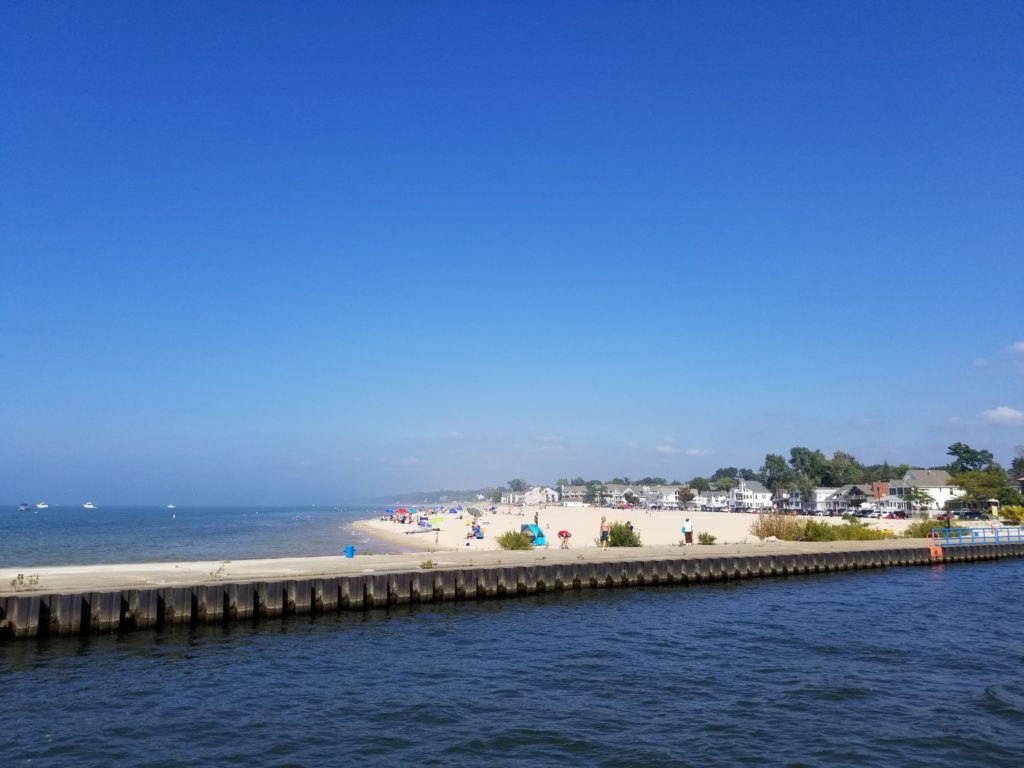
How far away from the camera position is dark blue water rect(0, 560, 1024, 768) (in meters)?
13.0

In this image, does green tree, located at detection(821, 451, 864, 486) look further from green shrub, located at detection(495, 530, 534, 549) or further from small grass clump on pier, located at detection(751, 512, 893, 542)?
green shrub, located at detection(495, 530, 534, 549)

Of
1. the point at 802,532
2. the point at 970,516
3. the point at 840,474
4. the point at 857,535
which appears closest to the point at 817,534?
the point at 802,532

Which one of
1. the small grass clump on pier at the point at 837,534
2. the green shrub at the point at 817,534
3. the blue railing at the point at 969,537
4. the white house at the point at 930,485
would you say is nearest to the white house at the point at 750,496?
the white house at the point at 930,485

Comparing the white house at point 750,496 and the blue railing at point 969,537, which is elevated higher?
the blue railing at point 969,537

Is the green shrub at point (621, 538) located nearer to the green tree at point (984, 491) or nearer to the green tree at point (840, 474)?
the green tree at point (984, 491)

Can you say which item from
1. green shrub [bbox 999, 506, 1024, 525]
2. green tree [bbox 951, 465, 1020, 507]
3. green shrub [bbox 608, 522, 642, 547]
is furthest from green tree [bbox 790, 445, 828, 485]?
green shrub [bbox 608, 522, 642, 547]

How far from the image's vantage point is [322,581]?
85.1 ft

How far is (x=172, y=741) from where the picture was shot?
43.6 ft

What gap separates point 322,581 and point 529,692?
12.2 meters

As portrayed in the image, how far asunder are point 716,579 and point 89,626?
2891 centimetres

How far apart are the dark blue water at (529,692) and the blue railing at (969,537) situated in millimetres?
28250

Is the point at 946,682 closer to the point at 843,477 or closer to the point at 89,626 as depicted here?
the point at 89,626

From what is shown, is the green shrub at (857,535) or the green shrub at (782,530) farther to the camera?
the green shrub at (857,535)

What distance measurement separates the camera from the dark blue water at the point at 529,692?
1295 centimetres
